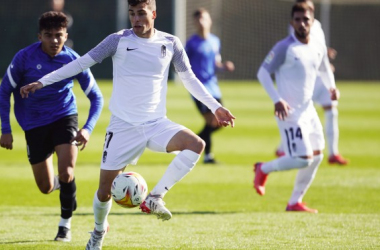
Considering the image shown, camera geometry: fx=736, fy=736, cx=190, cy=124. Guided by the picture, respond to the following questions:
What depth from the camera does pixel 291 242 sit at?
687 cm

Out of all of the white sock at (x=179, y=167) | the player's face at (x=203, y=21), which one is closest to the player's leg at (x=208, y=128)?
the player's face at (x=203, y=21)

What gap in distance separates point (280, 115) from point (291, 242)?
78.3 inches

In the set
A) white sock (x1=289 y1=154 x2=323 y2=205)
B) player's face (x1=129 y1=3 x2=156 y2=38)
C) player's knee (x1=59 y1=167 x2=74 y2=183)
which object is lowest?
white sock (x1=289 y1=154 x2=323 y2=205)

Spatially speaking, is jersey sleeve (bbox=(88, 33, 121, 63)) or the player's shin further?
the player's shin

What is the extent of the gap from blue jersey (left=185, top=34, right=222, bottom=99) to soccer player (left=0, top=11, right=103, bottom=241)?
20.0ft

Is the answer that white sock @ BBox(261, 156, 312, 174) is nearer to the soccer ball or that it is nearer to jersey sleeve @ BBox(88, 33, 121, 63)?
→ the soccer ball

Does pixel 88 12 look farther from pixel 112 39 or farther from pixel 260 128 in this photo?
pixel 112 39

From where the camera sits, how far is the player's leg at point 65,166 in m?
7.10

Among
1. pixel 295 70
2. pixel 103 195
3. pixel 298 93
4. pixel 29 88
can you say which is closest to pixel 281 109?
pixel 298 93

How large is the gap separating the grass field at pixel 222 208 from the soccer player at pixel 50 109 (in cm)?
58

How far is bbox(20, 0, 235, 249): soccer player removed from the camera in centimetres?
622

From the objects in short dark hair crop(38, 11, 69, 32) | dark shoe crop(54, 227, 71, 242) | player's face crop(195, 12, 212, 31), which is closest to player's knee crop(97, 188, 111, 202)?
dark shoe crop(54, 227, 71, 242)

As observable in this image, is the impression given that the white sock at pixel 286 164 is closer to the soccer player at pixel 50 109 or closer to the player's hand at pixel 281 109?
the player's hand at pixel 281 109

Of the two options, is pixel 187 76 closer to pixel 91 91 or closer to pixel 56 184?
pixel 91 91
